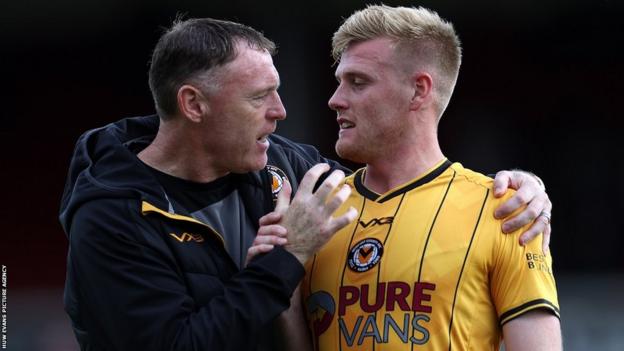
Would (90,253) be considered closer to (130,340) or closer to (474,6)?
(130,340)

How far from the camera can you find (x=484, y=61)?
854cm


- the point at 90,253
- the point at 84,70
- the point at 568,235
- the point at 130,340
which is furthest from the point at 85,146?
the point at 568,235

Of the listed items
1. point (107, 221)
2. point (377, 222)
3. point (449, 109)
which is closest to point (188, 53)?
point (107, 221)

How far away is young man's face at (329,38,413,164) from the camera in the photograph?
274cm

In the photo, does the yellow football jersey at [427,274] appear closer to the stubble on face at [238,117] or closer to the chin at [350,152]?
the chin at [350,152]

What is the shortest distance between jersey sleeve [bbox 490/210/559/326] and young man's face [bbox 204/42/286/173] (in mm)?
808

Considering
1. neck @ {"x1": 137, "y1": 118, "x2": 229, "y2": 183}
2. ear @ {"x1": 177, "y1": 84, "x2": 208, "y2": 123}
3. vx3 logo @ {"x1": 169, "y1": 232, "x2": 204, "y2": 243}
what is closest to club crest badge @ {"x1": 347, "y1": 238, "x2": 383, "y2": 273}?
vx3 logo @ {"x1": 169, "y1": 232, "x2": 204, "y2": 243}

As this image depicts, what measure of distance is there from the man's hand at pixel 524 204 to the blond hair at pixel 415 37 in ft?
1.01

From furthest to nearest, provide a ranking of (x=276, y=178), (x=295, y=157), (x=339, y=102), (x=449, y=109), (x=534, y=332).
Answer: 1. (x=449, y=109)
2. (x=295, y=157)
3. (x=276, y=178)
4. (x=339, y=102)
5. (x=534, y=332)

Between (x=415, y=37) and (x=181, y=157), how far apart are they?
0.78 metres

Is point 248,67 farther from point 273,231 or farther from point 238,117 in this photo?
point 273,231

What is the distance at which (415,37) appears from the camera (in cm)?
278

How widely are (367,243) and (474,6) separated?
19.2ft

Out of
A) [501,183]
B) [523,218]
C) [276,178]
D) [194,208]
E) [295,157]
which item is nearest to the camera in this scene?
[523,218]
